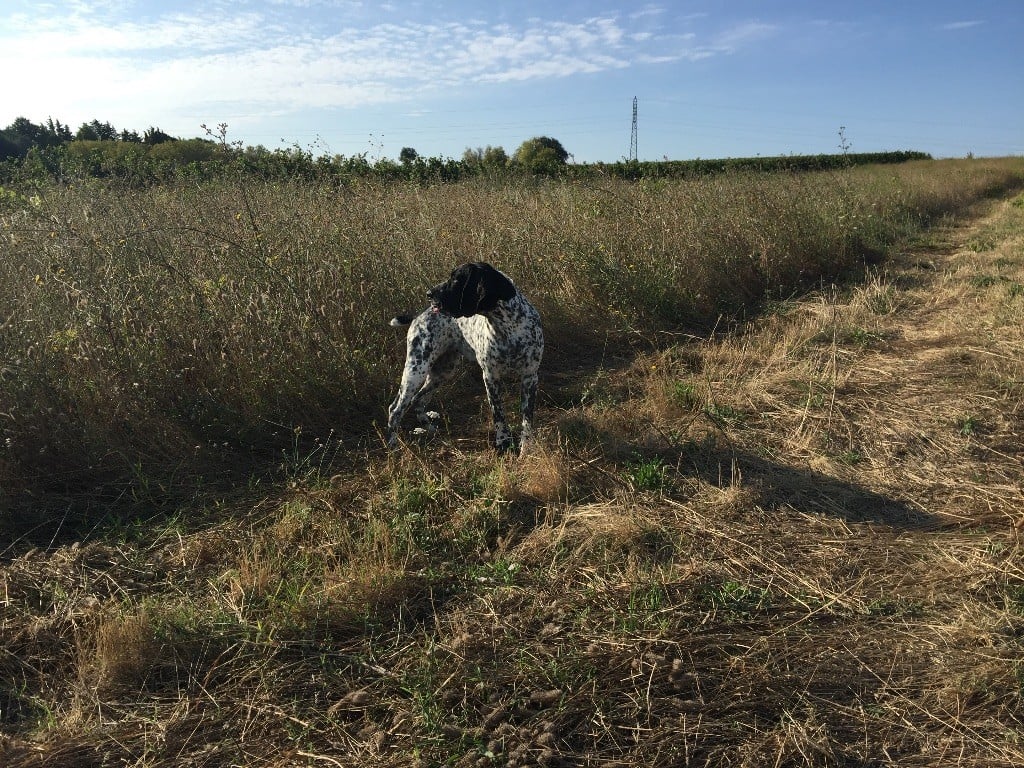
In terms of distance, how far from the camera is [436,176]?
8461mm

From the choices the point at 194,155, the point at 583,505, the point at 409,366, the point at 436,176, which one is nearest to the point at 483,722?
the point at 583,505

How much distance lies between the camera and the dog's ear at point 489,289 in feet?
11.7

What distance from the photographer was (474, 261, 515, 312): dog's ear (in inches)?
140

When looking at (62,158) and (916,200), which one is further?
(916,200)

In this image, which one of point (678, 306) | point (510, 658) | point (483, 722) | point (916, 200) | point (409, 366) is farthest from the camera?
point (916, 200)

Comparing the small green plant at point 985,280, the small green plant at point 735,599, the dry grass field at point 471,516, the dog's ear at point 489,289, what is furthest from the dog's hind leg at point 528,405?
the small green plant at point 985,280

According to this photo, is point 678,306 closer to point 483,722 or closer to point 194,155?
point 483,722

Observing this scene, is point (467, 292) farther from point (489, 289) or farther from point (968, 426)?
→ point (968, 426)

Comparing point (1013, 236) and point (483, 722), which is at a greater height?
point (1013, 236)

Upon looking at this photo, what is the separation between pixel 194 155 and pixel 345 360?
5.37 meters

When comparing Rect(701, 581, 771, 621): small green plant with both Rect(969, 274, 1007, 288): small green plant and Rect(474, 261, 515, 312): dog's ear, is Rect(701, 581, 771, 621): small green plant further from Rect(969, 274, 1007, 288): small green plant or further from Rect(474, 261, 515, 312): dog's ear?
Rect(969, 274, 1007, 288): small green plant

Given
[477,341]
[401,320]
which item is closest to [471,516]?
[477,341]

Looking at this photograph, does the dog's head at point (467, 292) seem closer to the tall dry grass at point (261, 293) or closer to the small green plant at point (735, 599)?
the tall dry grass at point (261, 293)

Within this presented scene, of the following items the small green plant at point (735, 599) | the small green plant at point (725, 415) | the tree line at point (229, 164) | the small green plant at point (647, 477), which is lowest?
the small green plant at point (735, 599)
